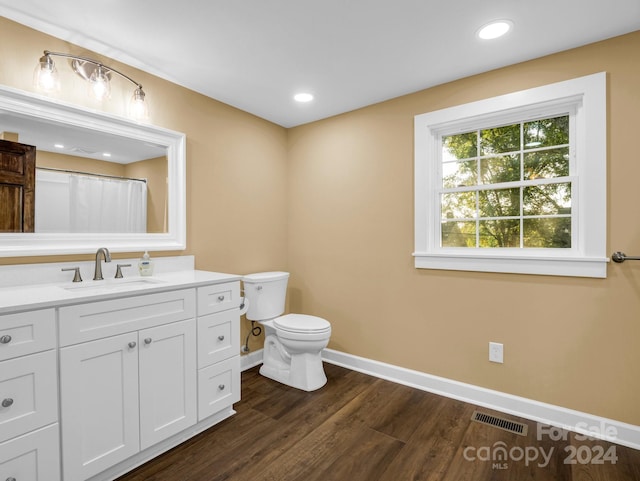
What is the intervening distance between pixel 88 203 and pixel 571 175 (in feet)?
9.86

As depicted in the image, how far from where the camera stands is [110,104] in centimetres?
208

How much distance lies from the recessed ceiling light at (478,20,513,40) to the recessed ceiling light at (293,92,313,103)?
4.15 feet

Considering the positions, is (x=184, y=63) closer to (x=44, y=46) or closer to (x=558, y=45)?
(x=44, y=46)

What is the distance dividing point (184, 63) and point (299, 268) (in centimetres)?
198

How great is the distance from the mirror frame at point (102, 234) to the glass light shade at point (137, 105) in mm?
61

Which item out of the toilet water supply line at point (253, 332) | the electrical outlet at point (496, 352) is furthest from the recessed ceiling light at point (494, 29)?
the toilet water supply line at point (253, 332)

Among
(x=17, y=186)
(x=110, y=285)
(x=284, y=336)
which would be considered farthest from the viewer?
(x=284, y=336)

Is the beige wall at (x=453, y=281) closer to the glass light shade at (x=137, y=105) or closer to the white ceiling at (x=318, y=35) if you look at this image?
the white ceiling at (x=318, y=35)

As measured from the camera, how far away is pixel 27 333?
1318mm

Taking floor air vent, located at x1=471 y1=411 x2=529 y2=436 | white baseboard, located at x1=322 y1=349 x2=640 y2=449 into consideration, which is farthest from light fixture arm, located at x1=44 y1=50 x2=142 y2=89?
floor air vent, located at x1=471 y1=411 x2=529 y2=436

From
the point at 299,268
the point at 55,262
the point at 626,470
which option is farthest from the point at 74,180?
the point at 626,470

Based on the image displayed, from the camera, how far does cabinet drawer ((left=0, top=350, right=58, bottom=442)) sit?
1.26 m

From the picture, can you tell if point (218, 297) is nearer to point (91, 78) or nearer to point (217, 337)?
point (217, 337)

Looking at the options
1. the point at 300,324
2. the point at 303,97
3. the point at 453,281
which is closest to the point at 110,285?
the point at 300,324
